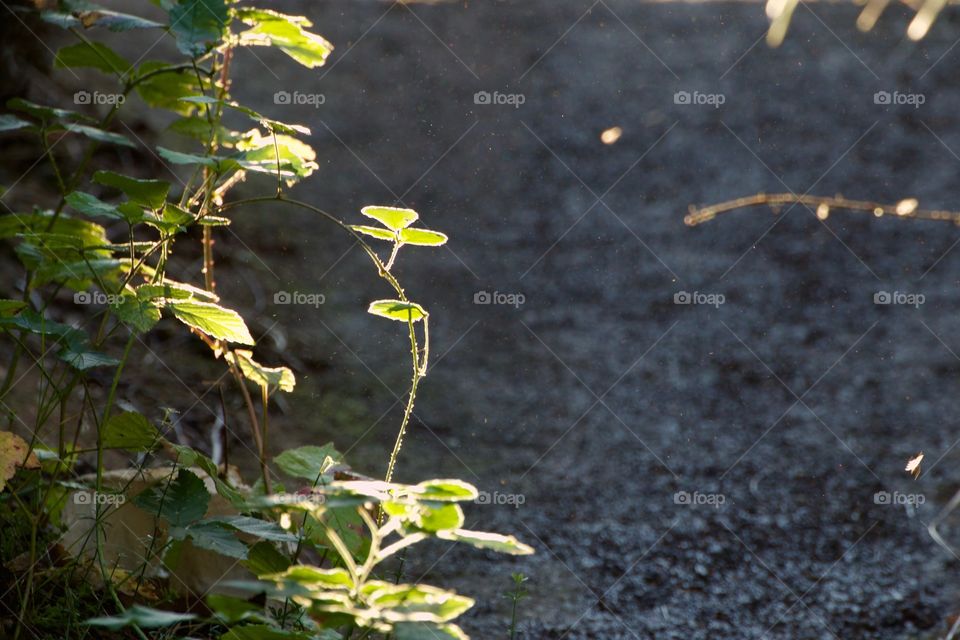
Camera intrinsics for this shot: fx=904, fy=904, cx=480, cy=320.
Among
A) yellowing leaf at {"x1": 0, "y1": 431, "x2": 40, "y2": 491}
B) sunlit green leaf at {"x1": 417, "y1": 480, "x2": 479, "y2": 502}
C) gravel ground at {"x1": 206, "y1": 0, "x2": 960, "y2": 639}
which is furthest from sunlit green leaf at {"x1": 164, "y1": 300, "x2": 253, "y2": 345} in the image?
gravel ground at {"x1": 206, "y1": 0, "x2": 960, "y2": 639}

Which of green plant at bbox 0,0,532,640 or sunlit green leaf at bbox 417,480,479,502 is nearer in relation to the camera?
sunlit green leaf at bbox 417,480,479,502

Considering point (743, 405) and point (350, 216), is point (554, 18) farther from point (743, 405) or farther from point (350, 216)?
point (743, 405)

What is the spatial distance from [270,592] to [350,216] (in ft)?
7.81

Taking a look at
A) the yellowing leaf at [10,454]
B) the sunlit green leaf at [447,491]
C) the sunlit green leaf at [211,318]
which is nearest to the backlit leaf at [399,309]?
the sunlit green leaf at [211,318]

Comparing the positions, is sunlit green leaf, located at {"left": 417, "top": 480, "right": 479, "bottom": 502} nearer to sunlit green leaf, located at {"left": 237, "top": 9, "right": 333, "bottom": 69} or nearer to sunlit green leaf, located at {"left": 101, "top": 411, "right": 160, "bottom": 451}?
sunlit green leaf, located at {"left": 101, "top": 411, "right": 160, "bottom": 451}

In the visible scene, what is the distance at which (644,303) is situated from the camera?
8.88ft

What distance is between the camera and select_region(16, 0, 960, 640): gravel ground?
1664mm

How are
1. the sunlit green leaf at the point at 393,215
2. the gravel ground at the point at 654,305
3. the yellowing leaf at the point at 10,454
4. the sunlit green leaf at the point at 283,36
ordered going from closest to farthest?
the sunlit green leaf at the point at 393,215 → the yellowing leaf at the point at 10,454 → the sunlit green leaf at the point at 283,36 → the gravel ground at the point at 654,305

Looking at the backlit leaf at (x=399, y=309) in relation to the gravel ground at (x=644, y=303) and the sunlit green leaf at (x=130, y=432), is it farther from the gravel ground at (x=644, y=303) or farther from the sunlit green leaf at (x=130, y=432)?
the gravel ground at (x=644, y=303)

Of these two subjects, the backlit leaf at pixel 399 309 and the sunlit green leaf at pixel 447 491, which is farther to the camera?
the backlit leaf at pixel 399 309

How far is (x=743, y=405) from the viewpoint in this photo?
2.28 metres

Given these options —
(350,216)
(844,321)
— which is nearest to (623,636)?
(844,321)

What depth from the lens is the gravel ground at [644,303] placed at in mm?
1664

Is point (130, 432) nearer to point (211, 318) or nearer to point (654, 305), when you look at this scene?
point (211, 318)
